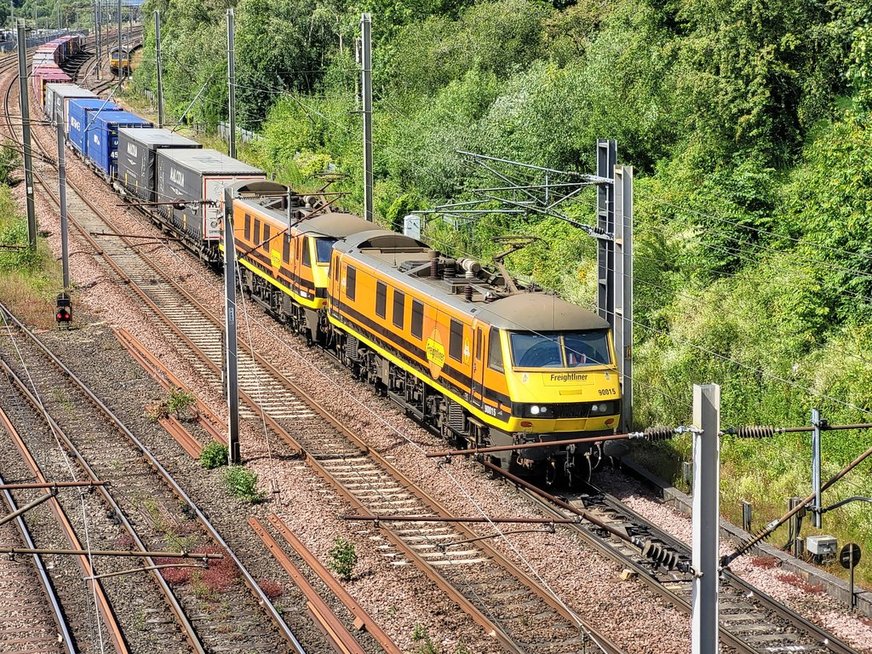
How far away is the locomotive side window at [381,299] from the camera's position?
2358cm


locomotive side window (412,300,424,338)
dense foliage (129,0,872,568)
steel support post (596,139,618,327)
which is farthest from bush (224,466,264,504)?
dense foliage (129,0,872,568)

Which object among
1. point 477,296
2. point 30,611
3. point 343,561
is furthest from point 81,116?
point 343,561

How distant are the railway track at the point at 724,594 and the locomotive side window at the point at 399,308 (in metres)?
4.74

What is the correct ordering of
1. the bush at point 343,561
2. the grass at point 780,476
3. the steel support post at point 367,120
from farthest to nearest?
the steel support post at point 367,120 < the grass at point 780,476 < the bush at point 343,561

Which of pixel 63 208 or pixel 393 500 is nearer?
pixel 393 500

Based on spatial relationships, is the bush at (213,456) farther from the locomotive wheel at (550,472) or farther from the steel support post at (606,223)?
the steel support post at (606,223)

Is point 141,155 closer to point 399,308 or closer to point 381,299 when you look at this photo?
point 381,299

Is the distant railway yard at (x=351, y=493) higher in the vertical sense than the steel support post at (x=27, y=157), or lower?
lower

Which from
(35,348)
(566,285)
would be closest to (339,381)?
(566,285)

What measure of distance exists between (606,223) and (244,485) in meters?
7.94

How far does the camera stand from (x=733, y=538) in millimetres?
18266

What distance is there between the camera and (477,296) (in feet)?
69.3

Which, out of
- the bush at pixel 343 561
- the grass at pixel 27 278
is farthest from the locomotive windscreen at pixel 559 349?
the grass at pixel 27 278

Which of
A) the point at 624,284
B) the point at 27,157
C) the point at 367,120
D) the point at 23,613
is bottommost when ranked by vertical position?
the point at 23,613
